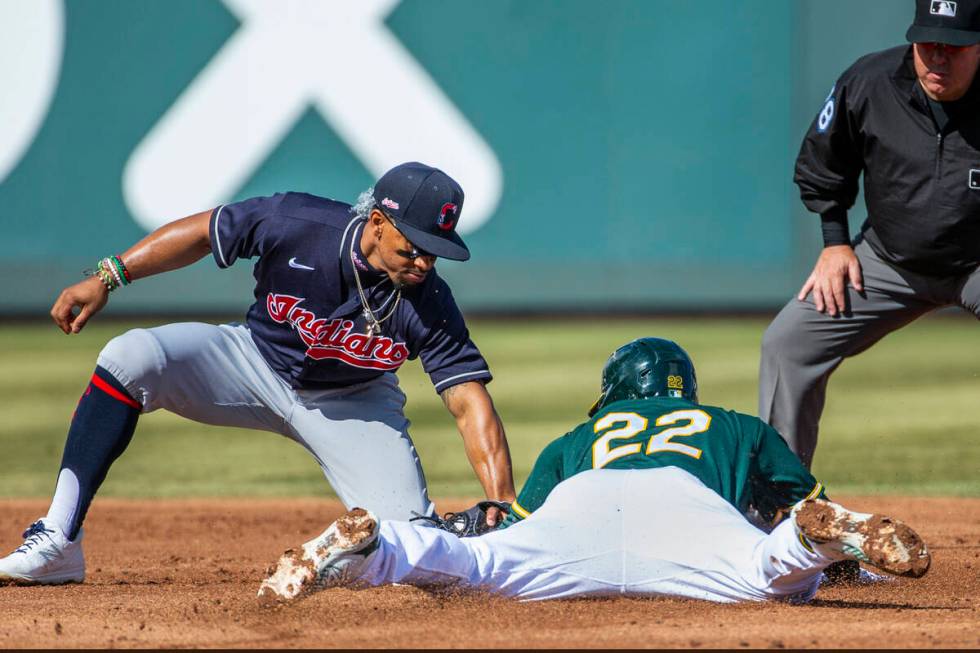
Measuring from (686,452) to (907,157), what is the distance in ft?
4.88

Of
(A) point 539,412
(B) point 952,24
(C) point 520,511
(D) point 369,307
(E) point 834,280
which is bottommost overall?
(A) point 539,412

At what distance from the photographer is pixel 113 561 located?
5.40m

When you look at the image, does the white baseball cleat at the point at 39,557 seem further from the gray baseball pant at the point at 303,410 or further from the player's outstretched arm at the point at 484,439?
the player's outstretched arm at the point at 484,439

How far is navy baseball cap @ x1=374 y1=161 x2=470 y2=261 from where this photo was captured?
14.2 ft

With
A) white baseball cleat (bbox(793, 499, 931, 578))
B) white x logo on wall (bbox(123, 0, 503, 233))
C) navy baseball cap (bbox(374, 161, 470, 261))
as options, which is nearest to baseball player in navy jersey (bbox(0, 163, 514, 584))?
navy baseball cap (bbox(374, 161, 470, 261))

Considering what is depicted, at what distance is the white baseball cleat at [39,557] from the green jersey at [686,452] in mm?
1477

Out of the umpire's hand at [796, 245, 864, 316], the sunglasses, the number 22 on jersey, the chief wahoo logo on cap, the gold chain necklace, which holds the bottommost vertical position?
the number 22 on jersey

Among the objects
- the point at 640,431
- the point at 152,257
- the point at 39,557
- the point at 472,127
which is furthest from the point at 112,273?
the point at 472,127

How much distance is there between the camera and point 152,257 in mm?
4547

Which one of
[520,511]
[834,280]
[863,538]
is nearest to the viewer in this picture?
[863,538]

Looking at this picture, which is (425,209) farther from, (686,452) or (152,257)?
(686,452)

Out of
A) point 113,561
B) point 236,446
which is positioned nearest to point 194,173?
point 236,446

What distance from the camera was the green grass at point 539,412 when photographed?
760cm

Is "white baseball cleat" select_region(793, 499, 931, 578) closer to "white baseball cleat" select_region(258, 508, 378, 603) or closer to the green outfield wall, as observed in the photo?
"white baseball cleat" select_region(258, 508, 378, 603)
